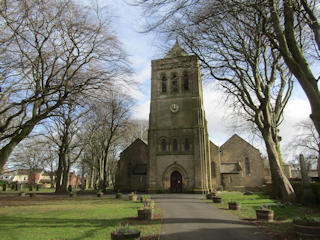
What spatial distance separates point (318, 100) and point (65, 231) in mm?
9738

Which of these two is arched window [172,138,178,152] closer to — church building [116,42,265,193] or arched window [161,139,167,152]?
church building [116,42,265,193]

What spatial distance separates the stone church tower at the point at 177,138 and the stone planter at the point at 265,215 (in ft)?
62.7

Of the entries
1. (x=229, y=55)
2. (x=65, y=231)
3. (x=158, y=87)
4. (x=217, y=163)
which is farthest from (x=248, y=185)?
(x=65, y=231)

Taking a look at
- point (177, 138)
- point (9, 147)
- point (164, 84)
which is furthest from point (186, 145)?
point (9, 147)

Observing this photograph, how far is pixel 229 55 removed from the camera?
50.5 feet

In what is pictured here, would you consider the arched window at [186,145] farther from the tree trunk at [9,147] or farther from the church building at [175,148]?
the tree trunk at [9,147]

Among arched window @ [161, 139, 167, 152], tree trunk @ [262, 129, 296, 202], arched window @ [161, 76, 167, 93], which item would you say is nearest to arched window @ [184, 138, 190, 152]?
arched window @ [161, 139, 167, 152]

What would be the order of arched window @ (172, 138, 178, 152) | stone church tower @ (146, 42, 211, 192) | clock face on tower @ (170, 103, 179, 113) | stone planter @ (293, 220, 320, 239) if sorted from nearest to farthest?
stone planter @ (293, 220, 320, 239)
stone church tower @ (146, 42, 211, 192)
arched window @ (172, 138, 178, 152)
clock face on tower @ (170, 103, 179, 113)

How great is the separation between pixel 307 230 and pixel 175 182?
25459 mm

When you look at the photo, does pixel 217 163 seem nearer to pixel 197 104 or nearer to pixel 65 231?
pixel 197 104

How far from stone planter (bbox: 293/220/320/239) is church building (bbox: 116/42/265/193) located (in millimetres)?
21823

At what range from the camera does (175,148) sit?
3234cm

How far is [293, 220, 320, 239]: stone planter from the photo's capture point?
268 inches

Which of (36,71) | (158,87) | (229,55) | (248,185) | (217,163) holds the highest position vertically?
(158,87)
